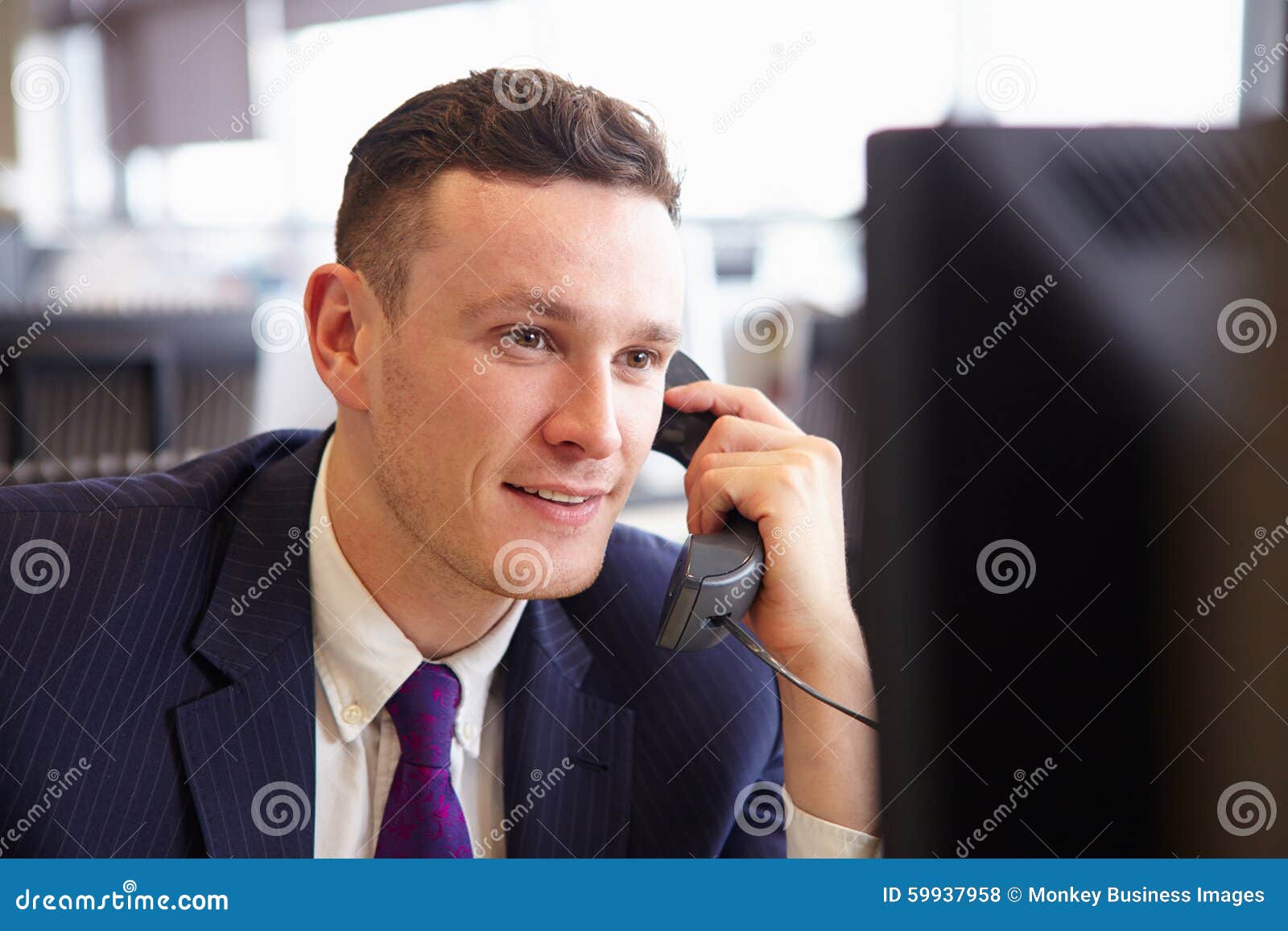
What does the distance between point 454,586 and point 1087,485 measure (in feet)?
2.77

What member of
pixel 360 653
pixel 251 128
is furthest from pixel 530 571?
pixel 251 128

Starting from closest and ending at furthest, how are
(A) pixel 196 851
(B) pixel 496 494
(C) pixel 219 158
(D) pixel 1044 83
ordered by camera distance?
1. (D) pixel 1044 83
2. (A) pixel 196 851
3. (B) pixel 496 494
4. (C) pixel 219 158

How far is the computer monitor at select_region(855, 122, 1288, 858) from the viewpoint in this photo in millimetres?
277

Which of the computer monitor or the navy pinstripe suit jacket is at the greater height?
the computer monitor

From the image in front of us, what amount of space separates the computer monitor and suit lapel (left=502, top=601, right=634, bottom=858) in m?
0.75

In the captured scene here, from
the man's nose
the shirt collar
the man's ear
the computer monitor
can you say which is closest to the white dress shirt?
the shirt collar

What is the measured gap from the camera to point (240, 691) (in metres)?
0.90

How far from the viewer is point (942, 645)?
0.30 meters

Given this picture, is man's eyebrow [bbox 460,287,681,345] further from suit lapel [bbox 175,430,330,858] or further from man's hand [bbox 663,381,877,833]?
suit lapel [bbox 175,430,330,858]

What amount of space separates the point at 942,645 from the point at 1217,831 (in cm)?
9

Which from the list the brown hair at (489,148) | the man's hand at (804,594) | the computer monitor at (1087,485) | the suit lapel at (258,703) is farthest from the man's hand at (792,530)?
the computer monitor at (1087,485)

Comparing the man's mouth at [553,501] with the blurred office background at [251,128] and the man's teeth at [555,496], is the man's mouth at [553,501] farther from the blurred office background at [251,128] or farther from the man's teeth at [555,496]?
the blurred office background at [251,128]
